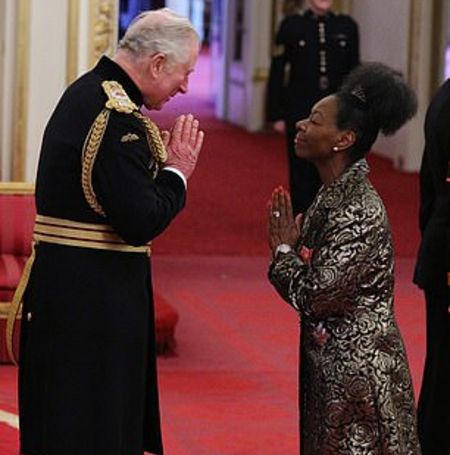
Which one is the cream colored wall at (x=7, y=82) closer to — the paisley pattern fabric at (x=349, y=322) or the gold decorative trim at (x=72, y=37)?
the gold decorative trim at (x=72, y=37)

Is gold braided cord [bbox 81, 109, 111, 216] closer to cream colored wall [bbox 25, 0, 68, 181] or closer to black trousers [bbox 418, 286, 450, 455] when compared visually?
black trousers [bbox 418, 286, 450, 455]

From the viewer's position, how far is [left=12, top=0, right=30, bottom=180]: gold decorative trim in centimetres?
836

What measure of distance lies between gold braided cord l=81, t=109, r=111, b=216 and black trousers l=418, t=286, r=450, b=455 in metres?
1.60

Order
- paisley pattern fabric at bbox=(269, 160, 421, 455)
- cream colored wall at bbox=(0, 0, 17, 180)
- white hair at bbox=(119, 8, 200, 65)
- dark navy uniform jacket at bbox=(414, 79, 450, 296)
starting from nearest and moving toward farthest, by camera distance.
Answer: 1. white hair at bbox=(119, 8, 200, 65)
2. paisley pattern fabric at bbox=(269, 160, 421, 455)
3. dark navy uniform jacket at bbox=(414, 79, 450, 296)
4. cream colored wall at bbox=(0, 0, 17, 180)

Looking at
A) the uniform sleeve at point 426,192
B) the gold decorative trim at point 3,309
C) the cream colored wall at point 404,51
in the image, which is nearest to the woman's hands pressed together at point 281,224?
the uniform sleeve at point 426,192

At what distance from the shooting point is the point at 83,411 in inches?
184

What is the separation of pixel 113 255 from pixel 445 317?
5.00 feet

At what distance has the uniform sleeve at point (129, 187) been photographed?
447cm

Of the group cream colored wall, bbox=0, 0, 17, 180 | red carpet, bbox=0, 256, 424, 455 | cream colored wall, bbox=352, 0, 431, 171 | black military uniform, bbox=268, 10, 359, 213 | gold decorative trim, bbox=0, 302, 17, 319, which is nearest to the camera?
red carpet, bbox=0, 256, 424, 455

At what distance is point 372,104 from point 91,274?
3.01ft

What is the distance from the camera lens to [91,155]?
4.52 m

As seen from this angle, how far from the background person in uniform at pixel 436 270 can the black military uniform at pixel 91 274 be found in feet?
4.07

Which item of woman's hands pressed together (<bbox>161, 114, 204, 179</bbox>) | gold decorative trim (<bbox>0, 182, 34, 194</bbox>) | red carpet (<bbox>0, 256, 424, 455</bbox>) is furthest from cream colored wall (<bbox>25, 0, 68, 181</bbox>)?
woman's hands pressed together (<bbox>161, 114, 204, 179</bbox>)

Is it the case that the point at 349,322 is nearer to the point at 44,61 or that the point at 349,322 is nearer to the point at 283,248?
the point at 283,248
